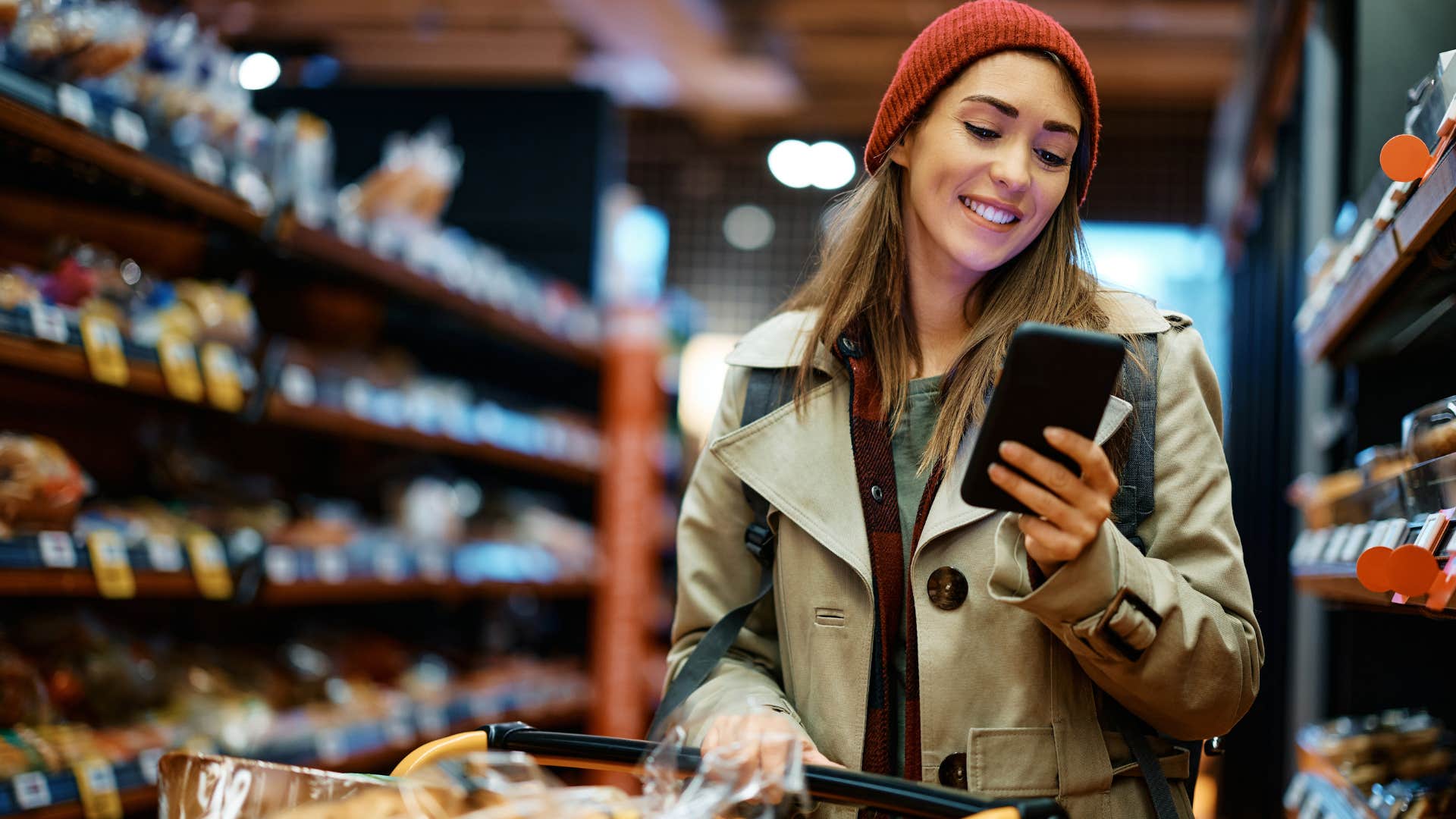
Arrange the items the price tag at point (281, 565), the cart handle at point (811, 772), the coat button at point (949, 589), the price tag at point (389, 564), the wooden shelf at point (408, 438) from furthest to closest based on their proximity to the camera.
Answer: the price tag at point (389, 564) < the wooden shelf at point (408, 438) < the price tag at point (281, 565) < the coat button at point (949, 589) < the cart handle at point (811, 772)

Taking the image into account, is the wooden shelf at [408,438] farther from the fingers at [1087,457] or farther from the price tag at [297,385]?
the fingers at [1087,457]

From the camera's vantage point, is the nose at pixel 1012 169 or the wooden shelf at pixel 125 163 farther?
the wooden shelf at pixel 125 163

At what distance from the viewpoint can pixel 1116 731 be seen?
1.49m

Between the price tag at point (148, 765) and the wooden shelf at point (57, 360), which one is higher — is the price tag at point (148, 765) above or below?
below

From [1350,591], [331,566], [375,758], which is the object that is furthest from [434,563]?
[1350,591]

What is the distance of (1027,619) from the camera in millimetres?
1479

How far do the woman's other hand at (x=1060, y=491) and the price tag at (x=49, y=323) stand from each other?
1.87m

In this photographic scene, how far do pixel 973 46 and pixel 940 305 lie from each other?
1.03ft

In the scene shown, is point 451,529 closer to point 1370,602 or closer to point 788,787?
point 1370,602

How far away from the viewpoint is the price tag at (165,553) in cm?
273

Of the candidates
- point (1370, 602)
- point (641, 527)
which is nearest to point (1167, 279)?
point (641, 527)

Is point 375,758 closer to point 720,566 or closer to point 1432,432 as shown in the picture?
point 720,566

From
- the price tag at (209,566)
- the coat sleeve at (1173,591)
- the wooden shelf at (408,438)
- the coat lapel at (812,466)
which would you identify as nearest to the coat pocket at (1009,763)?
the coat sleeve at (1173,591)

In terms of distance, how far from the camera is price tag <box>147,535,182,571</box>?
107 inches
